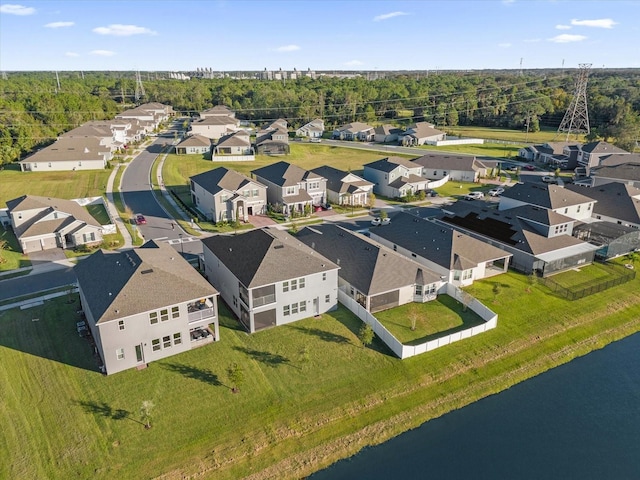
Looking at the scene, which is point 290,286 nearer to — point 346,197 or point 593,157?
point 346,197

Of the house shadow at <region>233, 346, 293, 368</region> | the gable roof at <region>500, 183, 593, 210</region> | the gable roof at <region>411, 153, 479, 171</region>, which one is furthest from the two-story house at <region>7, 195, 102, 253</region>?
the gable roof at <region>411, 153, 479, 171</region>

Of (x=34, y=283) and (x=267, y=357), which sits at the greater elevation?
(x=34, y=283)

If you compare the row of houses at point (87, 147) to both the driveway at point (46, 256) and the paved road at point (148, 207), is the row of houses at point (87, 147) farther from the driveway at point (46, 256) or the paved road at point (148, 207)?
the driveway at point (46, 256)

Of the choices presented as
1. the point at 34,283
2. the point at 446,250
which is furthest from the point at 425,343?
the point at 34,283

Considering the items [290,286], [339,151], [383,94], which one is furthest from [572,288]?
[383,94]

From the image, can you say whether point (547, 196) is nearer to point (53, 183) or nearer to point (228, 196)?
point (228, 196)

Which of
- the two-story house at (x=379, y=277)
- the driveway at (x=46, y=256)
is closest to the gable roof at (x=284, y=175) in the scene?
the two-story house at (x=379, y=277)

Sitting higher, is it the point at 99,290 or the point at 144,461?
the point at 99,290
